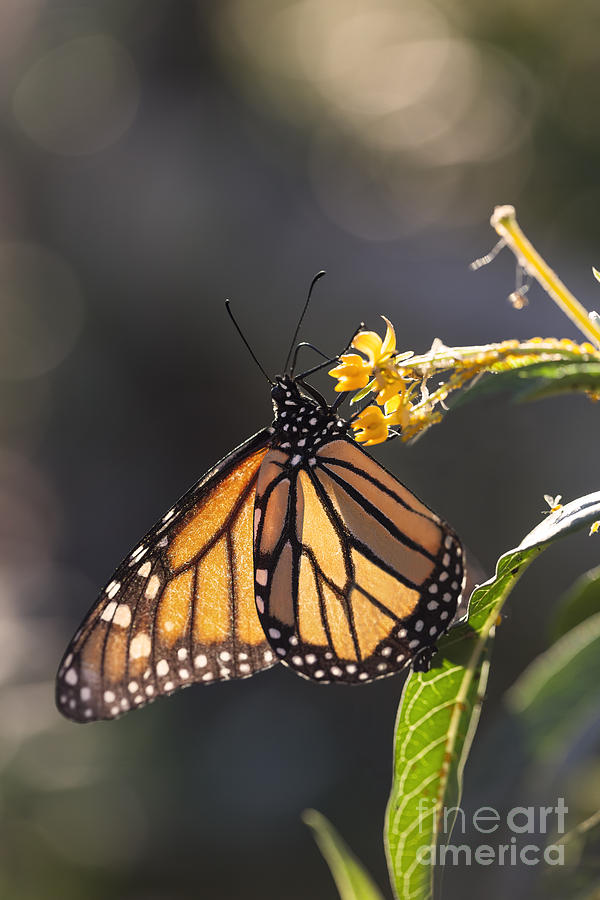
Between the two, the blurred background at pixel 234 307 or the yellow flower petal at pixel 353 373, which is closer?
the yellow flower petal at pixel 353 373

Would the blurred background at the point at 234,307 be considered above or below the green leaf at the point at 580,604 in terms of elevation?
above

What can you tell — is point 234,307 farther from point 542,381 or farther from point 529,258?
point 542,381

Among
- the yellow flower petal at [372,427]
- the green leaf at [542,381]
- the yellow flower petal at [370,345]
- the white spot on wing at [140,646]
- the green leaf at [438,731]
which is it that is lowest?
the green leaf at [438,731]

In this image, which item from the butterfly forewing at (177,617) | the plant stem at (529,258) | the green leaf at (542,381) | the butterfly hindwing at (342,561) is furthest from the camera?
the butterfly forewing at (177,617)

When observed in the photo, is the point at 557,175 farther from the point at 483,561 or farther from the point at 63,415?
the point at 63,415

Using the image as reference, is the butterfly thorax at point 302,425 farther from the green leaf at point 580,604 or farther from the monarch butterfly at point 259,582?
the green leaf at point 580,604

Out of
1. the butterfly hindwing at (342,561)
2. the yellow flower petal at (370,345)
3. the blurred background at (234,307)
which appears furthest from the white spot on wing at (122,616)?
the blurred background at (234,307)

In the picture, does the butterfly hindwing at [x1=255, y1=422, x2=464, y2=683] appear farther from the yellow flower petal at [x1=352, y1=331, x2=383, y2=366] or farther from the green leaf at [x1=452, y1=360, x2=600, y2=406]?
the green leaf at [x1=452, y1=360, x2=600, y2=406]
